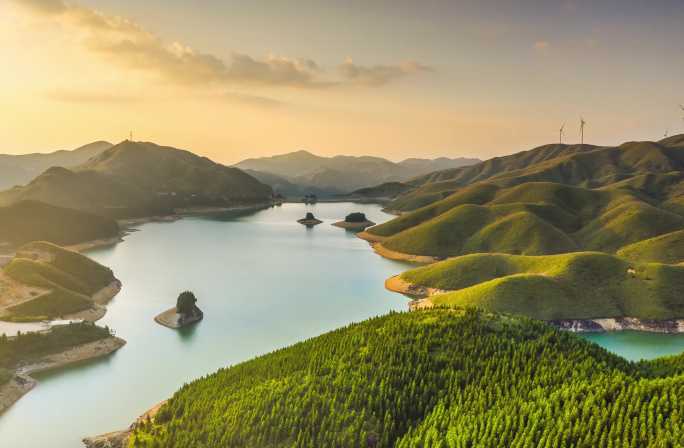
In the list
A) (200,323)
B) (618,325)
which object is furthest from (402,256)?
(200,323)

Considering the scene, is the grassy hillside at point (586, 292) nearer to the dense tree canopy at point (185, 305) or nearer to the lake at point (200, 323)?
the lake at point (200, 323)

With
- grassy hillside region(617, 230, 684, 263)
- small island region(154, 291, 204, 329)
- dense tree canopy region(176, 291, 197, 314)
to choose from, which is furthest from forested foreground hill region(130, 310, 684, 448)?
grassy hillside region(617, 230, 684, 263)

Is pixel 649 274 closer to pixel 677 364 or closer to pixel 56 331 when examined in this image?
pixel 677 364

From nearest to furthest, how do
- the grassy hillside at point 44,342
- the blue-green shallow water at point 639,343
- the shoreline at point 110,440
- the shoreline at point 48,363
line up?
the shoreline at point 110,440 < the shoreline at point 48,363 < the grassy hillside at point 44,342 < the blue-green shallow water at point 639,343

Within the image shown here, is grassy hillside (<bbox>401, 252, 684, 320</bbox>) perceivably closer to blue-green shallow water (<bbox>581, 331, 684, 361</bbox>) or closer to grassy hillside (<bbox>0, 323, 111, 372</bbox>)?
blue-green shallow water (<bbox>581, 331, 684, 361</bbox>)

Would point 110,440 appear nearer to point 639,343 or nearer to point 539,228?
point 639,343

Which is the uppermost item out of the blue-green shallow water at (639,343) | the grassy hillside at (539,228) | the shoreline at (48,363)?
the grassy hillside at (539,228)

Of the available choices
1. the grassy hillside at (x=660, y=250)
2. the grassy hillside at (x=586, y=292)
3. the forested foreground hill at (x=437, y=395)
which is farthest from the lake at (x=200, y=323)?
the grassy hillside at (x=660, y=250)

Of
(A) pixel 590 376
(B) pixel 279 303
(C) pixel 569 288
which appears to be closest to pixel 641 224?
(C) pixel 569 288
